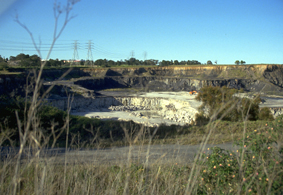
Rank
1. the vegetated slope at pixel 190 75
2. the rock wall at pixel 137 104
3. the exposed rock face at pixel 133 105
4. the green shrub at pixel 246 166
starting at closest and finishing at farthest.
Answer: the green shrub at pixel 246 166 < the rock wall at pixel 137 104 < the exposed rock face at pixel 133 105 < the vegetated slope at pixel 190 75

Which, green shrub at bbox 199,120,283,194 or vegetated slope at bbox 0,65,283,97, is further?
vegetated slope at bbox 0,65,283,97

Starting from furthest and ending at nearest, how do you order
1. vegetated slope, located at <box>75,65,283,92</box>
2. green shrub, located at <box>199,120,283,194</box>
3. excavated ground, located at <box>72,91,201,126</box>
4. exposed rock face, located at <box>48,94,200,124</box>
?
vegetated slope, located at <box>75,65,283,92</box>
exposed rock face, located at <box>48,94,200,124</box>
excavated ground, located at <box>72,91,201,126</box>
green shrub, located at <box>199,120,283,194</box>

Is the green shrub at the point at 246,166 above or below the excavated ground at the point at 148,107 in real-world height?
above

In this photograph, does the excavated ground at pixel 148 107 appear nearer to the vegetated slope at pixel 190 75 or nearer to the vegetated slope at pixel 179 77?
the vegetated slope at pixel 179 77

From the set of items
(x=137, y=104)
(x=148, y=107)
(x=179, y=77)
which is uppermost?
(x=179, y=77)

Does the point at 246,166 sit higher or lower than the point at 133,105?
higher

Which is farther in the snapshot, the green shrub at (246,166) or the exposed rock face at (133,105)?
the exposed rock face at (133,105)

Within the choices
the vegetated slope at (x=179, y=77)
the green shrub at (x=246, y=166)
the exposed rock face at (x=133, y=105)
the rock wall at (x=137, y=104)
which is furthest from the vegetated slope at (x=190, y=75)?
the green shrub at (x=246, y=166)

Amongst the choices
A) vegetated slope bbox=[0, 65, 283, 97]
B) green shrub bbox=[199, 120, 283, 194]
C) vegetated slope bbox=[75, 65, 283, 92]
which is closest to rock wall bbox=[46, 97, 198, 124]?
vegetated slope bbox=[0, 65, 283, 97]

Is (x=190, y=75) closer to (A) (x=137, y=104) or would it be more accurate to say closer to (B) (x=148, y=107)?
(A) (x=137, y=104)

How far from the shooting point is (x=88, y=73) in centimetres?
8000

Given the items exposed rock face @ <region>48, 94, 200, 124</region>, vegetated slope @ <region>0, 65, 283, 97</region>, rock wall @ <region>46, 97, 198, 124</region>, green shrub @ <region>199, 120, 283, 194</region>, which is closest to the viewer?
green shrub @ <region>199, 120, 283, 194</region>

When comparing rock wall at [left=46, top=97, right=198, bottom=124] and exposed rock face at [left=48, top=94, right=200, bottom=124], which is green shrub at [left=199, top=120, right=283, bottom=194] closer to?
rock wall at [left=46, top=97, right=198, bottom=124]

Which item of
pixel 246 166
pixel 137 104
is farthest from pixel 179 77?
pixel 246 166
